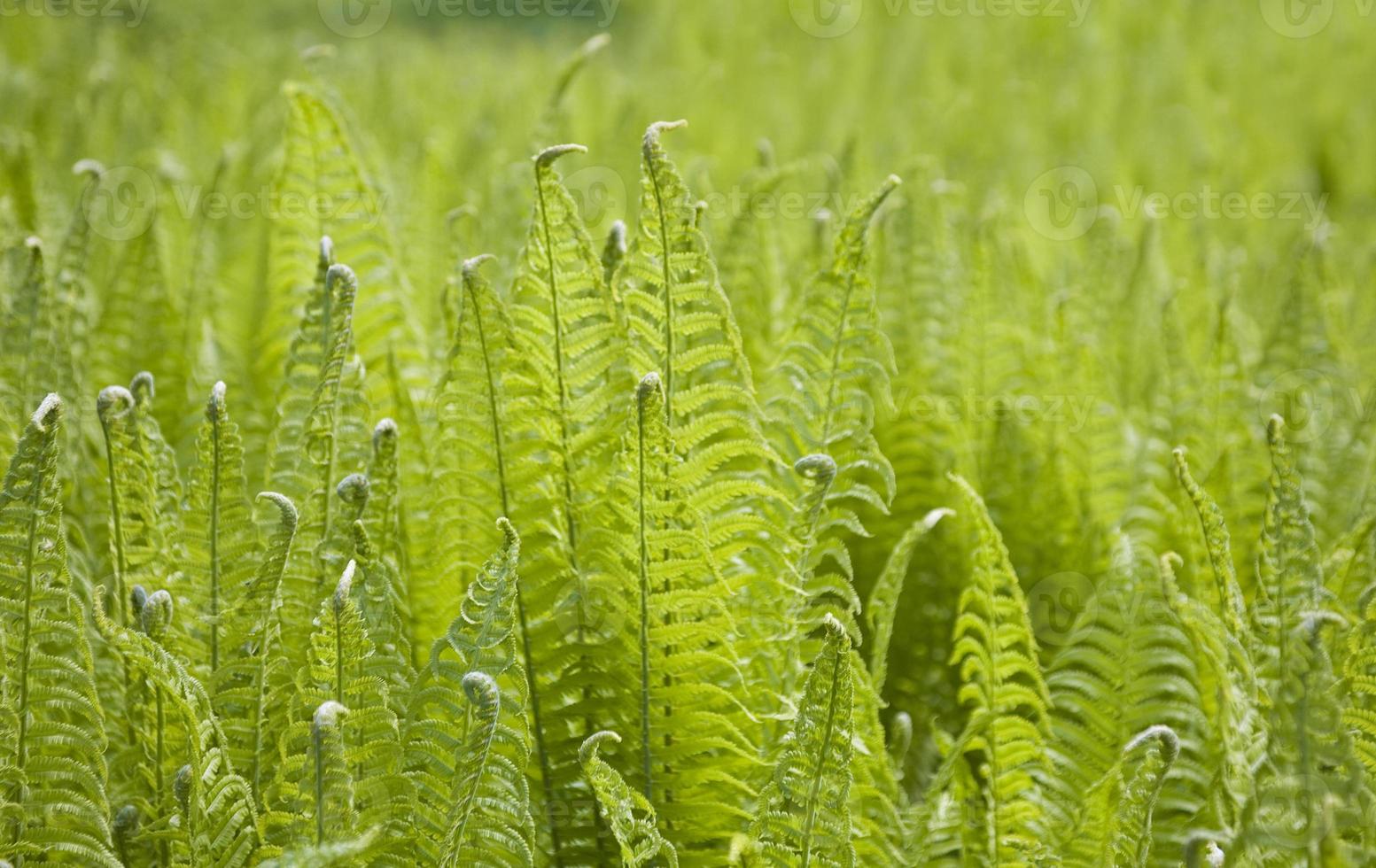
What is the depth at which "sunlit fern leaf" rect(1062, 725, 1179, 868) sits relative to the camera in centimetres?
57

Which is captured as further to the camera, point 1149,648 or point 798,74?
point 798,74

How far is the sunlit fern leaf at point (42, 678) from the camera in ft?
1.90

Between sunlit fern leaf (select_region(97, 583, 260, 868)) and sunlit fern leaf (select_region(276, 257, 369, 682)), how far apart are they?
82 millimetres

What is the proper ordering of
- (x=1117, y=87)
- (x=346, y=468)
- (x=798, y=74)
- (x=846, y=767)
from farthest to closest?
(x=798, y=74) → (x=1117, y=87) → (x=346, y=468) → (x=846, y=767)

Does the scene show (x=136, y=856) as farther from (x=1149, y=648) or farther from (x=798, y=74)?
(x=798, y=74)

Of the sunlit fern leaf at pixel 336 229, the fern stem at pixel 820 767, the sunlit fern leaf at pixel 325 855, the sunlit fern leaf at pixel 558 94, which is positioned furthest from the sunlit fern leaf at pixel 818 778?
the sunlit fern leaf at pixel 558 94

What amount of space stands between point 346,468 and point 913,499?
54 centimetres

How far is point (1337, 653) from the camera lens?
29.9 inches

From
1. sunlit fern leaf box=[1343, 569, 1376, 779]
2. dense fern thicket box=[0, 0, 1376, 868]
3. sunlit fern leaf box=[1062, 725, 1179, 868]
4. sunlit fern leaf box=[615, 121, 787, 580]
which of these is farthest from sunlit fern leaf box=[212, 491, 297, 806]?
sunlit fern leaf box=[1343, 569, 1376, 779]

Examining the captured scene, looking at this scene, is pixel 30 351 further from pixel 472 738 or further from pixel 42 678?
pixel 472 738

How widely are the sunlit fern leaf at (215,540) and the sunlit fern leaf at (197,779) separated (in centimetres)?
4

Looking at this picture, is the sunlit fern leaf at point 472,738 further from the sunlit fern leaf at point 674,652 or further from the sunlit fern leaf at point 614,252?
the sunlit fern leaf at point 614,252

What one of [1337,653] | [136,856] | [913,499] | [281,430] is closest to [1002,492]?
[913,499]

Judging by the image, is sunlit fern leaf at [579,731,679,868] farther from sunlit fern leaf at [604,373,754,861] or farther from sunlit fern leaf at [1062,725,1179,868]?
sunlit fern leaf at [1062,725,1179,868]
